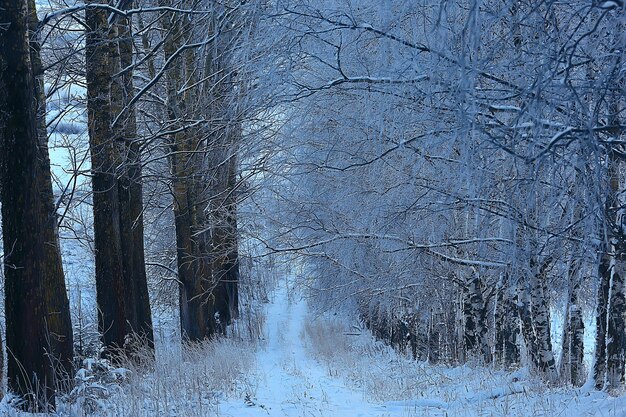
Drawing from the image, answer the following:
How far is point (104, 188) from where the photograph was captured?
10.7 m

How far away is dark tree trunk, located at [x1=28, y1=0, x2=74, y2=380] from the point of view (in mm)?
7969

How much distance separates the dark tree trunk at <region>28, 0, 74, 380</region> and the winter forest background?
0.03 meters

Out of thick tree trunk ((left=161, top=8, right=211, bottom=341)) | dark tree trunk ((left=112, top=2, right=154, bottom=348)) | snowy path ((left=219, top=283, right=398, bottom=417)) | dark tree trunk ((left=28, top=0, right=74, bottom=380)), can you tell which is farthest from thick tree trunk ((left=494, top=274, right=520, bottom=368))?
dark tree trunk ((left=28, top=0, right=74, bottom=380))

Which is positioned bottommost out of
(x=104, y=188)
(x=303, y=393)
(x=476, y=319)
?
(x=303, y=393)

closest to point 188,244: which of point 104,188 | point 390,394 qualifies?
point 104,188

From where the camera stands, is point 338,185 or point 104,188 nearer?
point 104,188

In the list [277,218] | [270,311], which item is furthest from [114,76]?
[270,311]

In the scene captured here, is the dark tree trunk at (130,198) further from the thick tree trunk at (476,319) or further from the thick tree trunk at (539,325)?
the thick tree trunk at (476,319)

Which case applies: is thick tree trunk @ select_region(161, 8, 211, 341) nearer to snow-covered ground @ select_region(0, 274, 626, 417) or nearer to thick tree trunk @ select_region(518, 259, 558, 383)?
snow-covered ground @ select_region(0, 274, 626, 417)

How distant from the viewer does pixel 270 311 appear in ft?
114

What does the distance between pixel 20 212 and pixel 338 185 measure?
6.66 m

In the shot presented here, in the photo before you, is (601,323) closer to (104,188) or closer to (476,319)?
(476,319)

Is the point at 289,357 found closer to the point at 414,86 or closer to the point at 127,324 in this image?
the point at 127,324

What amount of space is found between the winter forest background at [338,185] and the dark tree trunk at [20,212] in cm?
2
